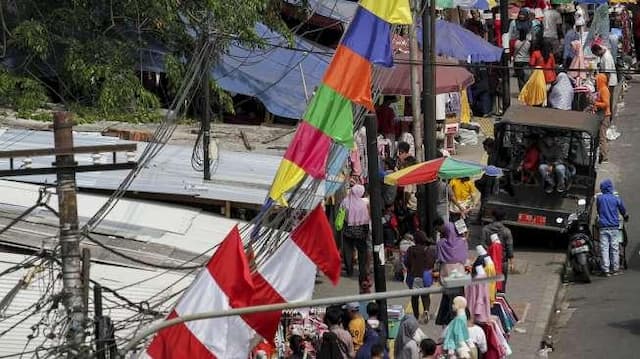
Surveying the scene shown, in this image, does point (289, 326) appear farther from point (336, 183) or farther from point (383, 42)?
point (383, 42)

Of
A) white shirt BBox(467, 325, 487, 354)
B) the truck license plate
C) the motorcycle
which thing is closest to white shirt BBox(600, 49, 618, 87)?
the truck license plate

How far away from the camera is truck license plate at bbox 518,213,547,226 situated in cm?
2467

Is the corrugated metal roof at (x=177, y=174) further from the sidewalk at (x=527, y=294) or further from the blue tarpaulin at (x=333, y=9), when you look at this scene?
the blue tarpaulin at (x=333, y=9)

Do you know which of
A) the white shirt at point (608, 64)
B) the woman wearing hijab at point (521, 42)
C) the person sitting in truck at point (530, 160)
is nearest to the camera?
the person sitting in truck at point (530, 160)

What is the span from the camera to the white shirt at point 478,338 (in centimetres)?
1748

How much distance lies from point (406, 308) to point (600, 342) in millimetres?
2752

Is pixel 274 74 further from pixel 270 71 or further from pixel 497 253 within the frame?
pixel 497 253

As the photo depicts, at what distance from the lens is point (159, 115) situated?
956 inches

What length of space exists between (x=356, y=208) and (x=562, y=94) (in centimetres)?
895

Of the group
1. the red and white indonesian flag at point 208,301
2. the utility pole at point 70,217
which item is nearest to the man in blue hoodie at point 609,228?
the red and white indonesian flag at point 208,301

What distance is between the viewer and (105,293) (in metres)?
16.4

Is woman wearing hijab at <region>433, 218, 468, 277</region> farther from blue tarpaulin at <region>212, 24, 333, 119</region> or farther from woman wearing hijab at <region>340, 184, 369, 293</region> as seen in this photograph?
blue tarpaulin at <region>212, 24, 333, 119</region>

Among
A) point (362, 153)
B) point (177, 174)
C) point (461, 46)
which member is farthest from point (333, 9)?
point (177, 174)

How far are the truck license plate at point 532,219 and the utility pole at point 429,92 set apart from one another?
2.18 meters
